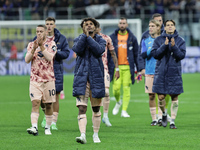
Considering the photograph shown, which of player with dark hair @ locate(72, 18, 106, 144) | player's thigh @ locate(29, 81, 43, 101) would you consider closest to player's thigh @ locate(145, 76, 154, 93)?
player's thigh @ locate(29, 81, 43, 101)

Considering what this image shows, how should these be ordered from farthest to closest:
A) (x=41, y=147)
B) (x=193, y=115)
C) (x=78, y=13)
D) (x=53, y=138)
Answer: (x=78, y=13) < (x=193, y=115) < (x=53, y=138) < (x=41, y=147)

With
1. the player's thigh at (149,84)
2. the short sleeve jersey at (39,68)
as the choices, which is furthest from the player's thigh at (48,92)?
Result: the player's thigh at (149,84)

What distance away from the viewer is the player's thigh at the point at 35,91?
1012 cm

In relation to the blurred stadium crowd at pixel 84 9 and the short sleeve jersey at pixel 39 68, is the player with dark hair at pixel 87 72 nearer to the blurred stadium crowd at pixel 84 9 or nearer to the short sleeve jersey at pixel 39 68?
the short sleeve jersey at pixel 39 68

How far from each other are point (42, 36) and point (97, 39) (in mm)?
1354

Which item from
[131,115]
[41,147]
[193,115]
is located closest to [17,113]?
[131,115]

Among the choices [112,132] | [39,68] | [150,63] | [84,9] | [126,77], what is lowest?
[112,132]

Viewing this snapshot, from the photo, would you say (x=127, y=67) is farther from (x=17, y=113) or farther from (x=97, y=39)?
(x=97, y=39)

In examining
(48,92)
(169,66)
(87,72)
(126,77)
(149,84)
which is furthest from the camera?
(126,77)

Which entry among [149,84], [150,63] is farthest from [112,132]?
[150,63]

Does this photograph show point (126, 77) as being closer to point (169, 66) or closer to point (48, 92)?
point (169, 66)

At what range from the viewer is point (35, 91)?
10141mm

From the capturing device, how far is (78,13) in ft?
123

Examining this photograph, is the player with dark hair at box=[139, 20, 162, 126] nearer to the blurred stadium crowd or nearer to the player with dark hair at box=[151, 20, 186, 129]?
the player with dark hair at box=[151, 20, 186, 129]
